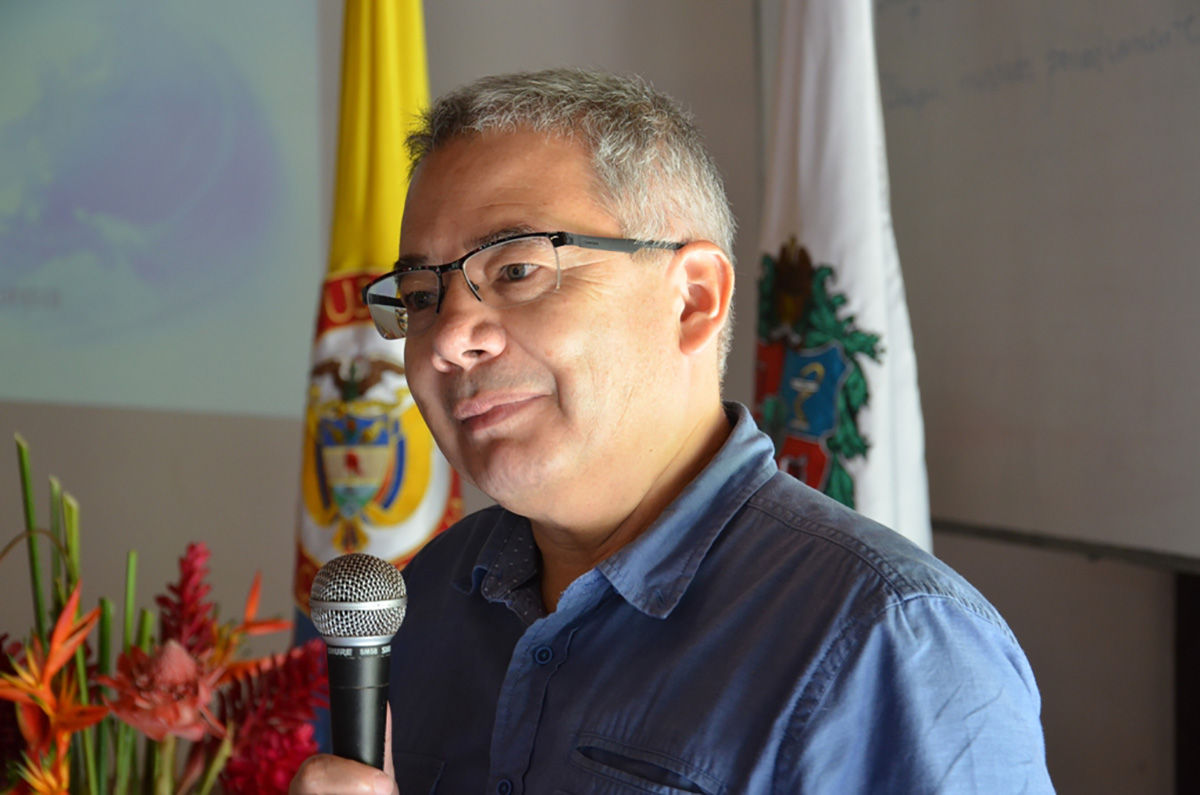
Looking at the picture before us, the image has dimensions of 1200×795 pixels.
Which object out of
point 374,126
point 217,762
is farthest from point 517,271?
point 374,126

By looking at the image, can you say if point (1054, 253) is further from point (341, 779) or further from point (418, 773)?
point (341, 779)

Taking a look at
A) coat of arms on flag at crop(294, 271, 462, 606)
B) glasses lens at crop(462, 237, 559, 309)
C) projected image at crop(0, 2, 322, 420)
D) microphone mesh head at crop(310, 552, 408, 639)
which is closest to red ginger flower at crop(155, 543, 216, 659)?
microphone mesh head at crop(310, 552, 408, 639)

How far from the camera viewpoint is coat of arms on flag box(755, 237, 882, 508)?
2.31 metres

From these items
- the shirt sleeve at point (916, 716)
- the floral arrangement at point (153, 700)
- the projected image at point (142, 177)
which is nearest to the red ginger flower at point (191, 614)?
the floral arrangement at point (153, 700)

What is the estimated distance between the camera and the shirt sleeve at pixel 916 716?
780mm

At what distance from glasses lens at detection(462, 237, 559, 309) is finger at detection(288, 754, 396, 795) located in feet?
1.54

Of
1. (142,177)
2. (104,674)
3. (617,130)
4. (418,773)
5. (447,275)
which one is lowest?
(418,773)

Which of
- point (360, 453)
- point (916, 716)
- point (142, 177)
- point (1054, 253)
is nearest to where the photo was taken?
point (916, 716)

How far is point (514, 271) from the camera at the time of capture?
1052 mm

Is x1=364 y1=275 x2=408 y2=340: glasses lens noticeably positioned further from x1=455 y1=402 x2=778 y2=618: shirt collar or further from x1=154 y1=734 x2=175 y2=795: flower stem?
x1=154 y1=734 x2=175 y2=795: flower stem

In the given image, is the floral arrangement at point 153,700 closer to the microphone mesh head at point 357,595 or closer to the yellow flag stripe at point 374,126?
the microphone mesh head at point 357,595

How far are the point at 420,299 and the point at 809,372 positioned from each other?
1.44 metres

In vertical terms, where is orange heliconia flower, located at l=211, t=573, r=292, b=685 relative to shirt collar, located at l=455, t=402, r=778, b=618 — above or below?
below

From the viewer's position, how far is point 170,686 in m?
1.01
